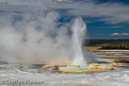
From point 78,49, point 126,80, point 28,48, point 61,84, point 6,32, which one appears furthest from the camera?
point 6,32

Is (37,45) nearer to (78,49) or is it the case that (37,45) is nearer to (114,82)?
(78,49)

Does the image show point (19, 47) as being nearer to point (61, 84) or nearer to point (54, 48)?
point (54, 48)

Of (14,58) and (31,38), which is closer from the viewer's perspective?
(14,58)

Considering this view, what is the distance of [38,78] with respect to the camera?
1012 centimetres

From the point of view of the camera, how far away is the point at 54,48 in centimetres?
1889

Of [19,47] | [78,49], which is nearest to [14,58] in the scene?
[19,47]

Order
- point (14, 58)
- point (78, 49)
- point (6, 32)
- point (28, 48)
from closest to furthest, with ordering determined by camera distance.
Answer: point (78, 49), point (14, 58), point (28, 48), point (6, 32)

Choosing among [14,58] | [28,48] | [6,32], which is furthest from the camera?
[6,32]

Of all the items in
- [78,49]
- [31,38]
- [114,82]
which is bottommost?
[114,82]

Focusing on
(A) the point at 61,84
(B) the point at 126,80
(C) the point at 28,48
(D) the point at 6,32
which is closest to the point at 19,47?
(C) the point at 28,48

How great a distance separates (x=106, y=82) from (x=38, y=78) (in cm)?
376

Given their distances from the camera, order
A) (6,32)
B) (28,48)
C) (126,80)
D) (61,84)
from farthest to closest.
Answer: (6,32) < (28,48) < (126,80) < (61,84)

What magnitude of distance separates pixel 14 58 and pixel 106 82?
10.7 metres

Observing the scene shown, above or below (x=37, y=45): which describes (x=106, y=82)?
below
